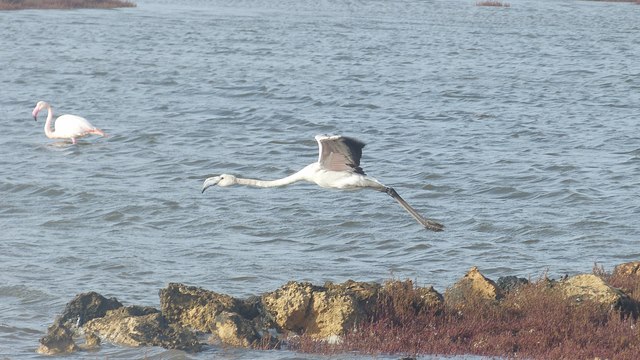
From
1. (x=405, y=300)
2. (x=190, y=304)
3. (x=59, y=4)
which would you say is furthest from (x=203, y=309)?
(x=59, y=4)

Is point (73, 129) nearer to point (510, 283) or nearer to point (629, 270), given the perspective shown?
point (510, 283)

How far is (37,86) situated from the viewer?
2859 centimetres

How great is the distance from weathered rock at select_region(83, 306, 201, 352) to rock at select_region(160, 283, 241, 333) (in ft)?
0.42

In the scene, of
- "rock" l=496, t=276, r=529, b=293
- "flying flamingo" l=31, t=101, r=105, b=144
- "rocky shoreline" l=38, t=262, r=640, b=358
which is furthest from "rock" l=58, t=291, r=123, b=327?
"flying flamingo" l=31, t=101, r=105, b=144

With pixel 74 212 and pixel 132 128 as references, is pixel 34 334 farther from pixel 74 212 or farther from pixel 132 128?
pixel 132 128

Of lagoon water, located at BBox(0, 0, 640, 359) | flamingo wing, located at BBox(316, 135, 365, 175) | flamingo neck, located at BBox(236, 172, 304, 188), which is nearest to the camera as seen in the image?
flamingo wing, located at BBox(316, 135, 365, 175)

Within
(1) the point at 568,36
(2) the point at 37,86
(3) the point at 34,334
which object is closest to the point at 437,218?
(3) the point at 34,334

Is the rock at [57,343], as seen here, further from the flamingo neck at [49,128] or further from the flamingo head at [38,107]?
the flamingo head at [38,107]

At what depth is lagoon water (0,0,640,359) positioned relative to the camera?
13.0 m

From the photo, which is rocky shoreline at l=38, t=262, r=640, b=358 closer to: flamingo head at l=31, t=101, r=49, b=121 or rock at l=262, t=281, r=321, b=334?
rock at l=262, t=281, r=321, b=334

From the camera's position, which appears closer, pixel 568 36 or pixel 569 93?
pixel 569 93

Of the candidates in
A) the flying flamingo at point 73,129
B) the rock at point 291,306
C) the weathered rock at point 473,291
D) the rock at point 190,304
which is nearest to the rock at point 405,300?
the weathered rock at point 473,291

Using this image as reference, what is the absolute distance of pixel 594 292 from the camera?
9.48 m

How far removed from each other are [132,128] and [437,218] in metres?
9.04
